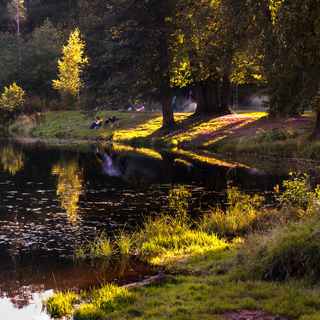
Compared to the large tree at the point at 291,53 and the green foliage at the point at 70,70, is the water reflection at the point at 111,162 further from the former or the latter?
the green foliage at the point at 70,70

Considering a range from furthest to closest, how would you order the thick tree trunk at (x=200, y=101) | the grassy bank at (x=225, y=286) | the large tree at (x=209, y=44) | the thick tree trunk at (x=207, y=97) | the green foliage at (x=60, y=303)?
the thick tree trunk at (x=200, y=101) < the thick tree trunk at (x=207, y=97) < the large tree at (x=209, y=44) < the green foliage at (x=60, y=303) < the grassy bank at (x=225, y=286)

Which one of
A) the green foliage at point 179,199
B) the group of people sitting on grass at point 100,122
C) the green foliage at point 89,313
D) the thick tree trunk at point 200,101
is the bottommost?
the green foliage at point 179,199

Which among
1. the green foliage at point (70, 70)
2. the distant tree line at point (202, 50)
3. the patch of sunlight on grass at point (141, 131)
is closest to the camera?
the distant tree line at point (202, 50)

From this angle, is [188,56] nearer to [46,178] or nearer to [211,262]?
[46,178]

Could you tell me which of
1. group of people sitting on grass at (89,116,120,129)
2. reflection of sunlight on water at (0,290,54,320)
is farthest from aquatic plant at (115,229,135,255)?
group of people sitting on grass at (89,116,120,129)

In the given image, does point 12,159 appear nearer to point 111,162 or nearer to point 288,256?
point 111,162

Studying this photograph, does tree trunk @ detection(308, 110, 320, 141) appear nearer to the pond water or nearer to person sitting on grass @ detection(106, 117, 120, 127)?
the pond water

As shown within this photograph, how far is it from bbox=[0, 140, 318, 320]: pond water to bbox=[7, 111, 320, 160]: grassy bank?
123 inches

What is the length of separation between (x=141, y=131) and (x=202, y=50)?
40.7 feet

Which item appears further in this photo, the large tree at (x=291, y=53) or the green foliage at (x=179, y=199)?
the large tree at (x=291, y=53)

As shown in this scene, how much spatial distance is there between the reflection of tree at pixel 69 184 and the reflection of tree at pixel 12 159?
1.96m

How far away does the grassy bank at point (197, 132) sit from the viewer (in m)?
26.5

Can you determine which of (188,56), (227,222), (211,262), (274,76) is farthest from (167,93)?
(211,262)

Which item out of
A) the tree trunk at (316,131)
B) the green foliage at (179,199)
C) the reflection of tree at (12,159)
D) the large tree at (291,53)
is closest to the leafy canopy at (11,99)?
the reflection of tree at (12,159)
